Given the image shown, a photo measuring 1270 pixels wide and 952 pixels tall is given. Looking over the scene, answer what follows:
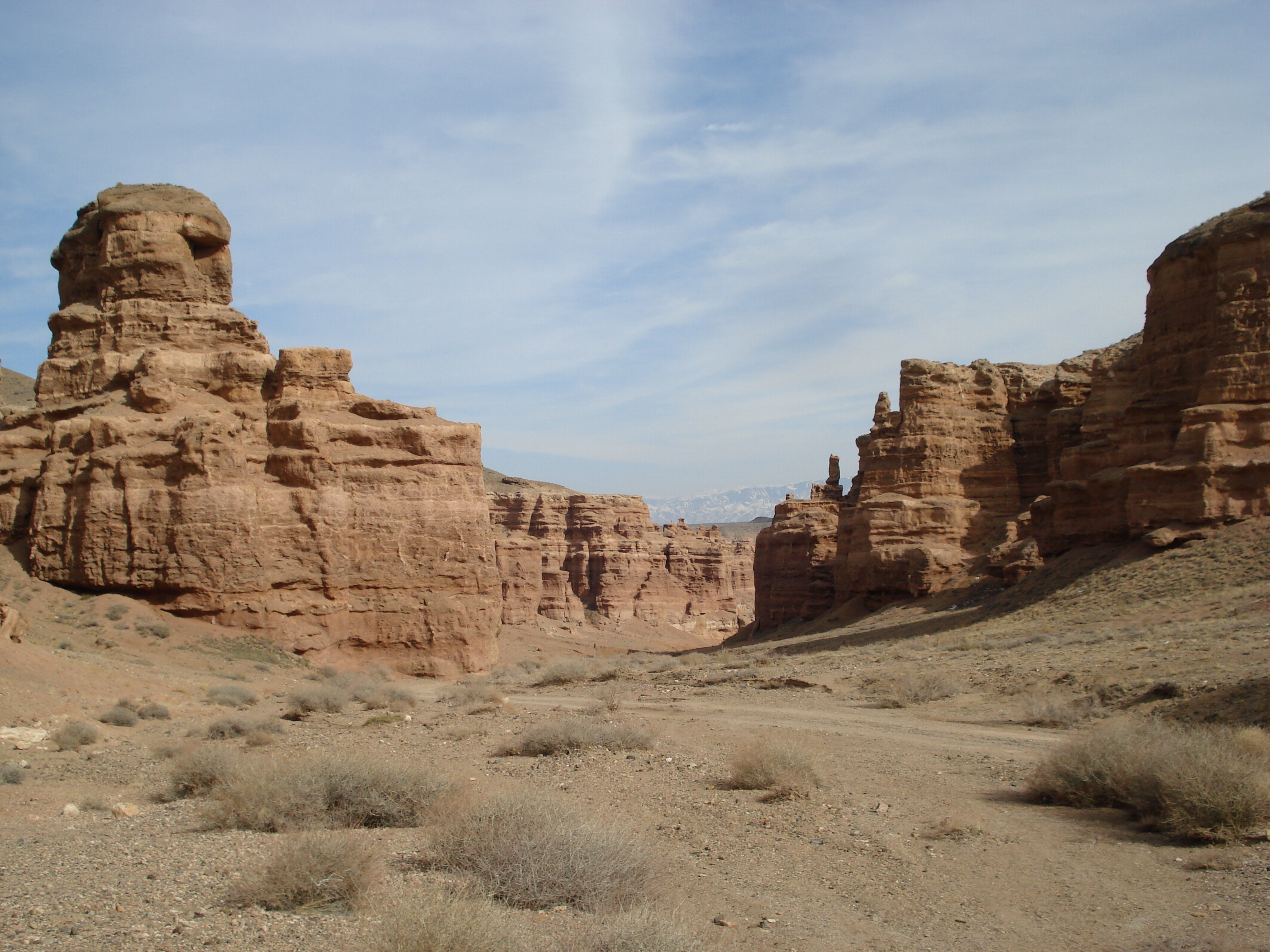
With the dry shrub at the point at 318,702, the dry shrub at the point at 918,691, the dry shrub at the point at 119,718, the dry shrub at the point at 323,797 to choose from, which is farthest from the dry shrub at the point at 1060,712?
the dry shrub at the point at 119,718

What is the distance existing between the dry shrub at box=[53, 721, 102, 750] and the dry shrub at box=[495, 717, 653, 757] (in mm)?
5735

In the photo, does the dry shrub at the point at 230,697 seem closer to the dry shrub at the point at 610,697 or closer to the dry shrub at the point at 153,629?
the dry shrub at the point at 153,629

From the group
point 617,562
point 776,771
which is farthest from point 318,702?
point 617,562

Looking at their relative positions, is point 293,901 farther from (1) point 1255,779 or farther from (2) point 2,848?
(1) point 1255,779

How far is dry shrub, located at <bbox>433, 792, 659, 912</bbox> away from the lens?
19.8 ft

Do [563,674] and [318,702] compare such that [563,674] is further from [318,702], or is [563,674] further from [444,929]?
[444,929]

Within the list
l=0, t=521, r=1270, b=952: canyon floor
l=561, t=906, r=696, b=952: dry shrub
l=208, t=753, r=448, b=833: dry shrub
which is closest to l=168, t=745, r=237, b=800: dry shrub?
l=0, t=521, r=1270, b=952: canyon floor

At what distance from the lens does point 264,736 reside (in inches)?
513

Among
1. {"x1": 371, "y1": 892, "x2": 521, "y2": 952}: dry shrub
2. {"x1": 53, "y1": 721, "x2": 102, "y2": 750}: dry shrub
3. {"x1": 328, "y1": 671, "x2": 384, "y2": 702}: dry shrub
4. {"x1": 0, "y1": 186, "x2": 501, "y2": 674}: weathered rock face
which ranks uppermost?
{"x1": 0, "y1": 186, "x2": 501, "y2": 674}: weathered rock face

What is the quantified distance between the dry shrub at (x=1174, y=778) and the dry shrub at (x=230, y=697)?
1463 centimetres

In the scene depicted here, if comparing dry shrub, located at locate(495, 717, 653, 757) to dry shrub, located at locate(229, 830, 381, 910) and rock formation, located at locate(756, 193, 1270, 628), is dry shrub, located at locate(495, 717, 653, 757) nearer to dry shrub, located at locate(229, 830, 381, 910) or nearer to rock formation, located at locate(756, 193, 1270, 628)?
dry shrub, located at locate(229, 830, 381, 910)

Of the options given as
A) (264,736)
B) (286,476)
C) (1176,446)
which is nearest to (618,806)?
(264,736)

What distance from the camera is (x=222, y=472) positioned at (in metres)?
24.3

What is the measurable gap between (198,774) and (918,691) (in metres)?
13.3
